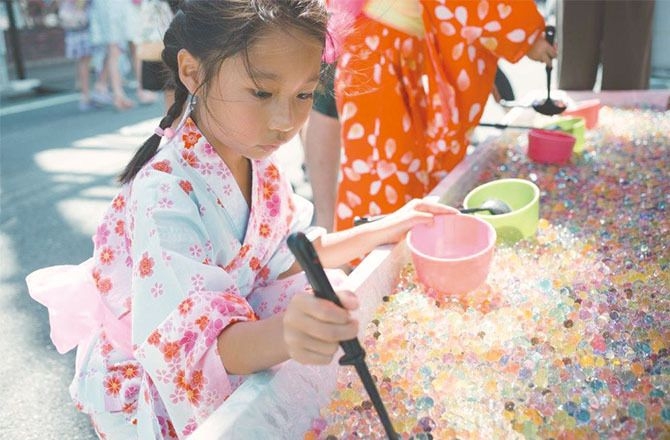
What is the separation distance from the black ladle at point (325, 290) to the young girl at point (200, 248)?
31 millimetres

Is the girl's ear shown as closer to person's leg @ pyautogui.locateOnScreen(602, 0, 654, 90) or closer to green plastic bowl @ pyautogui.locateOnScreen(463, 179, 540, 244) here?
green plastic bowl @ pyautogui.locateOnScreen(463, 179, 540, 244)

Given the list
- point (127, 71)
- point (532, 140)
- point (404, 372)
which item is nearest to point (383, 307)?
point (404, 372)

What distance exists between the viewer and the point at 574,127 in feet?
7.07

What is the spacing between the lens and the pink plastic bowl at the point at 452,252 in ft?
4.20

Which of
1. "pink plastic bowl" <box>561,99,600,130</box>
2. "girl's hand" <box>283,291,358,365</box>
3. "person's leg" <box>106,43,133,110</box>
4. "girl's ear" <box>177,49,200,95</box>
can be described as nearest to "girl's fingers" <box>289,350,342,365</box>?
"girl's hand" <box>283,291,358,365</box>

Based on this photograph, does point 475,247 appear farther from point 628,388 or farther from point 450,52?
point 450,52

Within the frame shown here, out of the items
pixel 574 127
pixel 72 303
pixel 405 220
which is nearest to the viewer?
pixel 72 303

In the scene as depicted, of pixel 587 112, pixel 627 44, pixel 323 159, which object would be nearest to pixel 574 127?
pixel 587 112

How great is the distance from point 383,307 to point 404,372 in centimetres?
22

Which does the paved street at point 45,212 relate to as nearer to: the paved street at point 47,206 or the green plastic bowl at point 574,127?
the paved street at point 47,206

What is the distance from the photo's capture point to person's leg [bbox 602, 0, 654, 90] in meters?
2.83

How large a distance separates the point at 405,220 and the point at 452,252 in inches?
6.0

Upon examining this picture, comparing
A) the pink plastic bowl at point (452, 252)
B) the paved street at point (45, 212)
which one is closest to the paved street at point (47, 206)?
the paved street at point (45, 212)

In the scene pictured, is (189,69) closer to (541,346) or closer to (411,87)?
(541,346)
